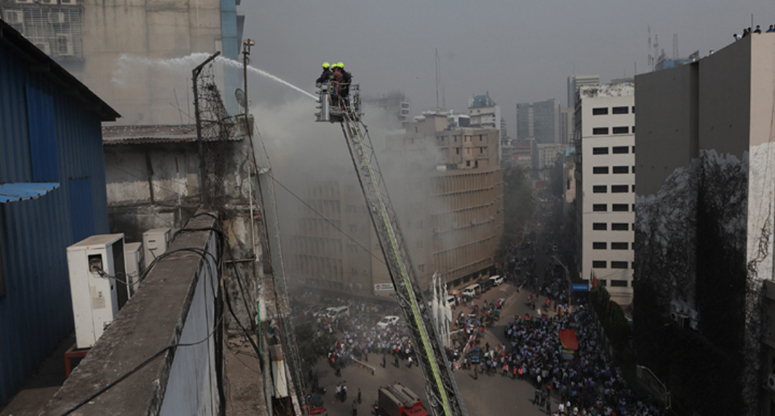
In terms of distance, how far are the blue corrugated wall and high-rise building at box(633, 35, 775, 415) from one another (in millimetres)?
17375

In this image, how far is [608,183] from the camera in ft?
129

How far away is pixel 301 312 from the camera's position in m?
33.0

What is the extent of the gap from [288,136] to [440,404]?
99.7 feet

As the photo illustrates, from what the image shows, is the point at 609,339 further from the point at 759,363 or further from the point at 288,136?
the point at 288,136

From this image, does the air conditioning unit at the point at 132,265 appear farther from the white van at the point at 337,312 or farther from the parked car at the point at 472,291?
the parked car at the point at 472,291

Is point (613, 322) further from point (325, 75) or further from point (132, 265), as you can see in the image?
point (132, 265)

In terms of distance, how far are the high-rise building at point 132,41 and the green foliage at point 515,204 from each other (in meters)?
38.6

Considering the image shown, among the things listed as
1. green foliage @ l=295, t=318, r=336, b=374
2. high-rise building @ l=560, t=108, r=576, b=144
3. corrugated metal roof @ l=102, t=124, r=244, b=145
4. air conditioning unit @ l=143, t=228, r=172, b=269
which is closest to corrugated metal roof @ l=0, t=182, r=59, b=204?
air conditioning unit @ l=143, t=228, r=172, b=269

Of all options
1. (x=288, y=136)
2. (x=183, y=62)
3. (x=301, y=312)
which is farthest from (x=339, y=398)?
(x=183, y=62)

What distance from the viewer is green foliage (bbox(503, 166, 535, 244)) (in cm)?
6769

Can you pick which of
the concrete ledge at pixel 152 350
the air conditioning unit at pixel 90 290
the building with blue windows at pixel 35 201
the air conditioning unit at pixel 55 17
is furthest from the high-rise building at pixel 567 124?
the concrete ledge at pixel 152 350

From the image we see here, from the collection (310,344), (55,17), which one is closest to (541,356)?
(310,344)

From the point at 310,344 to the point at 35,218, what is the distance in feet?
60.0

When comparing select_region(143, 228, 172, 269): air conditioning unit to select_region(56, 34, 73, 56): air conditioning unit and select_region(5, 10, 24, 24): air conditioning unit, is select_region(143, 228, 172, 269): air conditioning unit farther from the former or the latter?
select_region(5, 10, 24, 24): air conditioning unit
